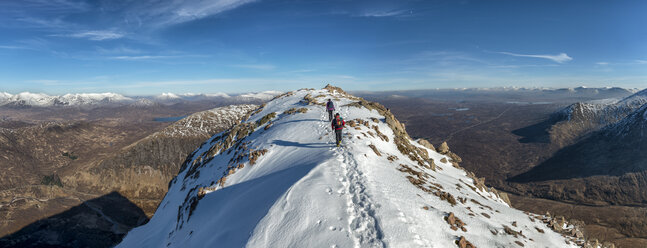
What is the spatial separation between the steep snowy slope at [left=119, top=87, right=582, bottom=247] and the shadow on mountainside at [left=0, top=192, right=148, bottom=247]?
161 feet

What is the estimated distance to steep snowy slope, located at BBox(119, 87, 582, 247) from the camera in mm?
10065

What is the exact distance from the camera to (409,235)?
9.57 meters

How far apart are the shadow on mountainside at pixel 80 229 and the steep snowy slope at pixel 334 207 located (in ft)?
161

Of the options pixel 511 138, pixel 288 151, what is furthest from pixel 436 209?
pixel 511 138

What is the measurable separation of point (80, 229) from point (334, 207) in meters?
98.8

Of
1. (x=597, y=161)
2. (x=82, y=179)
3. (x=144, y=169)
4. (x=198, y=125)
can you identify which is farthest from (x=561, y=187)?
(x=82, y=179)

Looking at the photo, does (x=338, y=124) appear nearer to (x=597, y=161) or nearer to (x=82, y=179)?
(x=597, y=161)

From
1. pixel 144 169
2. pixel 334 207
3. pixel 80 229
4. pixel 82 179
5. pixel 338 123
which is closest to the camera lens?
pixel 334 207

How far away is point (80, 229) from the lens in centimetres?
7194

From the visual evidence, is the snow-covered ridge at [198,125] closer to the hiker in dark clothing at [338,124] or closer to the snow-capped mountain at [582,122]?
the hiker in dark clothing at [338,124]

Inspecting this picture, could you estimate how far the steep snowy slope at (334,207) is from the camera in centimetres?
1006

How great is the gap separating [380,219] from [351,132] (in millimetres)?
14181

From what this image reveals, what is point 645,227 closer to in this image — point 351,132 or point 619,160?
point 619,160

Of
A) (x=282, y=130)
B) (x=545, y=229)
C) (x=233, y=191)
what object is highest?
(x=282, y=130)
